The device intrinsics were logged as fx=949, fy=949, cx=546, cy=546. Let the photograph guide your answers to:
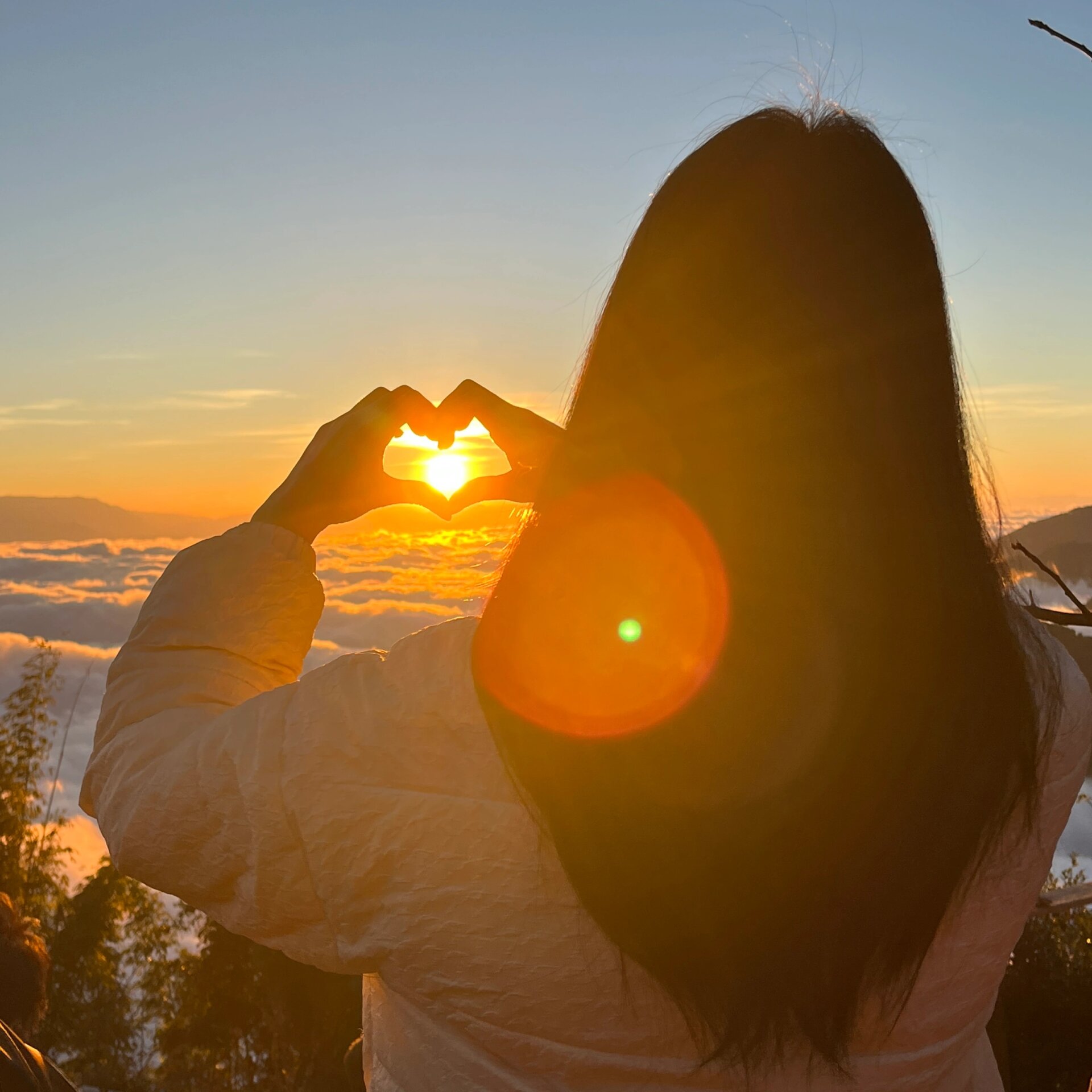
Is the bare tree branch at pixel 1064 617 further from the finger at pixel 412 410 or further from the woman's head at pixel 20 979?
the woman's head at pixel 20 979

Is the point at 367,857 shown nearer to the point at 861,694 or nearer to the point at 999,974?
the point at 861,694

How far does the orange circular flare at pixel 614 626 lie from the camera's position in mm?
669


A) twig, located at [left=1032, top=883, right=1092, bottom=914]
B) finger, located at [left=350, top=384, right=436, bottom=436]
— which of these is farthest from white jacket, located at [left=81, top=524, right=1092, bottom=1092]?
twig, located at [left=1032, top=883, right=1092, bottom=914]

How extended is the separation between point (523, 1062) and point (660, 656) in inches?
14.0

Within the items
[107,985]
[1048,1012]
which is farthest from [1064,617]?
[107,985]

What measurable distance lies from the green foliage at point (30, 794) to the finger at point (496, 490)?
15.5 metres

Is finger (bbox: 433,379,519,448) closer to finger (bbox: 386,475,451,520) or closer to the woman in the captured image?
finger (bbox: 386,475,451,520)

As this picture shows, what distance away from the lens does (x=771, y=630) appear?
26.6 inches

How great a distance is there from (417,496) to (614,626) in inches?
13.7

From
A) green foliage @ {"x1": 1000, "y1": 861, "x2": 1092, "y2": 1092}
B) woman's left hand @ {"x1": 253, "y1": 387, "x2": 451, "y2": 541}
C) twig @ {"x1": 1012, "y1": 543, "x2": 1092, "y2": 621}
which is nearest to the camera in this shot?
woman's left hand @ {"x1": 253, "y1": 387, "x2": 451, "y2": 541}

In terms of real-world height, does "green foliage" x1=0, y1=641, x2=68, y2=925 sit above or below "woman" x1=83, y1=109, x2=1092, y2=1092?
below

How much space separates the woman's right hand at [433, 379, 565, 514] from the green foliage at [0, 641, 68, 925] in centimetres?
1552

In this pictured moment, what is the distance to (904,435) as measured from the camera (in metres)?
0.73

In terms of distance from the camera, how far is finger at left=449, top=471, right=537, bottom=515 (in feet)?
3.09
